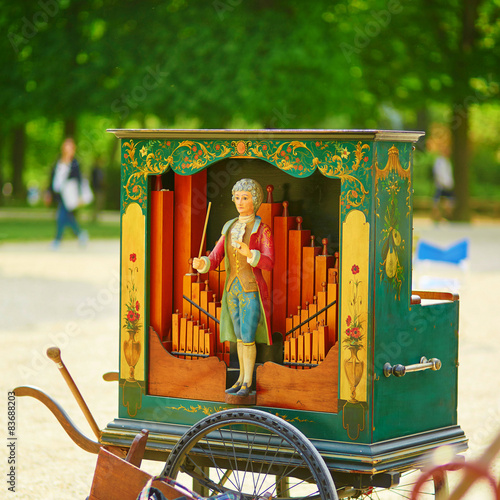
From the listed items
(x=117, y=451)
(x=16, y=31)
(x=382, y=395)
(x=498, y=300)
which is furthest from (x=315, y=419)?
(x=16, y=31)

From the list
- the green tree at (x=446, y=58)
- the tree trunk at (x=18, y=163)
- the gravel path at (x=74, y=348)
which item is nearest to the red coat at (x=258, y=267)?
the gravel path at (x=74, y=348)

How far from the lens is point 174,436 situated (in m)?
3.96

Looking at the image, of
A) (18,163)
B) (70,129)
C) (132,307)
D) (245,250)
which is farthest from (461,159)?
(245,250)

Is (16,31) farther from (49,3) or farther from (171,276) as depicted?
(171,276)

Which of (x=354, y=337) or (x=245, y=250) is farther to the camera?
(x=245, y=250)

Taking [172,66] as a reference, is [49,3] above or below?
above

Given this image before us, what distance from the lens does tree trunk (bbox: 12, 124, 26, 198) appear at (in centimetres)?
3481

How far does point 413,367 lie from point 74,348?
19.0 ft

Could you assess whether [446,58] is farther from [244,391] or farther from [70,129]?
[244,391]

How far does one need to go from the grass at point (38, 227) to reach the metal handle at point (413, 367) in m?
16.2

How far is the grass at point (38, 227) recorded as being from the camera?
20484 mm

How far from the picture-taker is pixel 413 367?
380cm

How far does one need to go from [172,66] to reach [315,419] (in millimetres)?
20070

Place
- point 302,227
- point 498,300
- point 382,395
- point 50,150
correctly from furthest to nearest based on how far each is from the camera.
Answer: point 50,150
point 498,300
point 302,227
point 382,395
